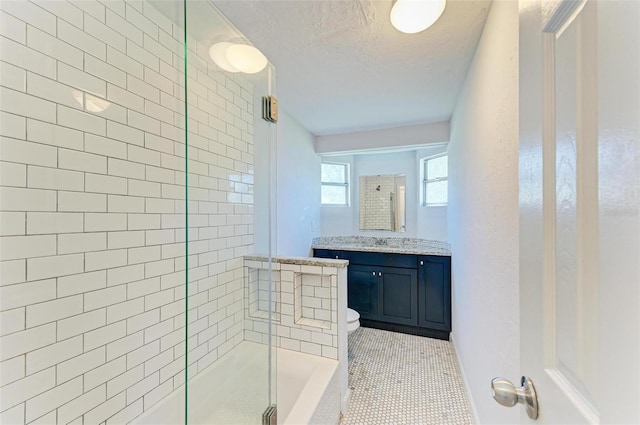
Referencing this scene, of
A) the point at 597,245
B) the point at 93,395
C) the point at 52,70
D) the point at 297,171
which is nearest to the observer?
the point at 597,245

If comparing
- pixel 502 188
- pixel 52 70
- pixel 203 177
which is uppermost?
pixel 52 70

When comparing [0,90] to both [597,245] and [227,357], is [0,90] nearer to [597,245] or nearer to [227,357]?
[597,245]

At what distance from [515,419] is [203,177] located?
1792mm

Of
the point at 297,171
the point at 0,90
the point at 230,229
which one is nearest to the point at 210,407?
the point at 230,229

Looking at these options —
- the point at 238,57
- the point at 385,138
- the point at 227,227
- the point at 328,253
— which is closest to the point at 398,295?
the point at 328,253

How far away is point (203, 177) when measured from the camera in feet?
5.13

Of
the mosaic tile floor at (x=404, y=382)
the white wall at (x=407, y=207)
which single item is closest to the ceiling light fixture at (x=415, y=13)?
the white wall at (x=407, y=207)

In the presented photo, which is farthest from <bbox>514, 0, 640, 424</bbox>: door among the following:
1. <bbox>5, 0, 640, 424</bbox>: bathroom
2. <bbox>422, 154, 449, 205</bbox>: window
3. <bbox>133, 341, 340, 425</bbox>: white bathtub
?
<bbox>422, 154, 449, 205</bbox>: window

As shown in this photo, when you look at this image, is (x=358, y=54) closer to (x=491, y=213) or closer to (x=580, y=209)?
(x=491, y=213)

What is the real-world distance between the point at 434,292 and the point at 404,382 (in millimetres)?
996

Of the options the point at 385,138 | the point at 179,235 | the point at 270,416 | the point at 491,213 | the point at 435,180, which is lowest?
the point at 270,416

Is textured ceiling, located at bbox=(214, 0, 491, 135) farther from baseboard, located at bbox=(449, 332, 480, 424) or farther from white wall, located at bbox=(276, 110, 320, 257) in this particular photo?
baseboard, located at bbox=(449, 332, 480, 424)

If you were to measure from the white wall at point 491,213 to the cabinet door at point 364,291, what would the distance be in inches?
42.9

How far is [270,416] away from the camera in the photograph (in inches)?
53.7
